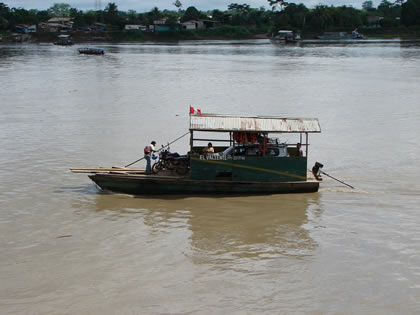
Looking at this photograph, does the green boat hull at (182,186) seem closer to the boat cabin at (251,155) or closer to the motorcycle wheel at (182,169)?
the boat cabin at (251,155)

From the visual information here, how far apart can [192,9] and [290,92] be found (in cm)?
12591

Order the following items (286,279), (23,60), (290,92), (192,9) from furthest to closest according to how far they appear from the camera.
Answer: (192,9), (23,60), (290,92), (286,279)

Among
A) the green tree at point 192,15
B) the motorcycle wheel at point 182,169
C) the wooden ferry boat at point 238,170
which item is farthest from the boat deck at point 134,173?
the green tree at point 192,15

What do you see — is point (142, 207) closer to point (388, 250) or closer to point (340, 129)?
point (388, 250)

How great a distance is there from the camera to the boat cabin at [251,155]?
15.0 m

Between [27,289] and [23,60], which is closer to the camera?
[27,289]

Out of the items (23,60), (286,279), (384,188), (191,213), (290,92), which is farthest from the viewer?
(23,60)

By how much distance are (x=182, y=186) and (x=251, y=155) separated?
7.15ft

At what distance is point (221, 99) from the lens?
33938 mm

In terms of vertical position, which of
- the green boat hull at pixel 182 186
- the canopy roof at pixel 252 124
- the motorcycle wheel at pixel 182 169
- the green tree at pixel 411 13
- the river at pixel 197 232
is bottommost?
the river at pixel 197 232

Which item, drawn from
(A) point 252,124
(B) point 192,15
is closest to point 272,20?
(B) point 192,15

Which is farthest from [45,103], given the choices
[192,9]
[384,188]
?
[192,9]

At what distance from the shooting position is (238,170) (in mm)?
15109

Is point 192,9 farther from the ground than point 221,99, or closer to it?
farther from the ground
